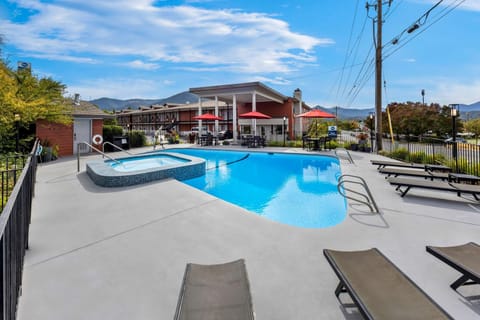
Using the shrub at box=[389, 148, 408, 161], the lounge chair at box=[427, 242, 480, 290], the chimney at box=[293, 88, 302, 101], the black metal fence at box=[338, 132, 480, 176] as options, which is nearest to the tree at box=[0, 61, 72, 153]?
the lounge chair at box=[427, 242, 480, 290]

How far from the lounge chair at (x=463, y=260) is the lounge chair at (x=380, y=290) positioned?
64 cm

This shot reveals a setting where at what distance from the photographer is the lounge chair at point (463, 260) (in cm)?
227

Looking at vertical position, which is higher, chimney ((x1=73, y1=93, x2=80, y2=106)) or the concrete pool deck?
chimney ((x1=73, y1=93, x2=80, y2=106))

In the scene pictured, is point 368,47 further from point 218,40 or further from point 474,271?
point 474,271

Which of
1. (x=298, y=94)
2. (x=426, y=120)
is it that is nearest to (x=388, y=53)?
(x=298, y=94)

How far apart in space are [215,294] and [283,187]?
621 cm

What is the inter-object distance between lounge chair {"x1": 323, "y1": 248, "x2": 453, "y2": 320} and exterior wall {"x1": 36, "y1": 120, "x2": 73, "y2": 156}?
1456 cm

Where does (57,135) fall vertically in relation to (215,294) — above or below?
above

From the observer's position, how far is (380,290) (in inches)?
78.8

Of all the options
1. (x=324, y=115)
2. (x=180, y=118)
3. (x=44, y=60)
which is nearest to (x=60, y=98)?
(x=44, y=60)

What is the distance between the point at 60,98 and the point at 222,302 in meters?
15.0

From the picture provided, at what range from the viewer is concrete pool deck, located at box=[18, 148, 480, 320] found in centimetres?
228

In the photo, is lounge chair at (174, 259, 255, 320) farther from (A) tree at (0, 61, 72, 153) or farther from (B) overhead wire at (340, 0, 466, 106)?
(B) overhead wire at (340, 0, 466, 106)

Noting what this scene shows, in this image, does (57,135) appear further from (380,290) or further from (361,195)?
(380,290)
